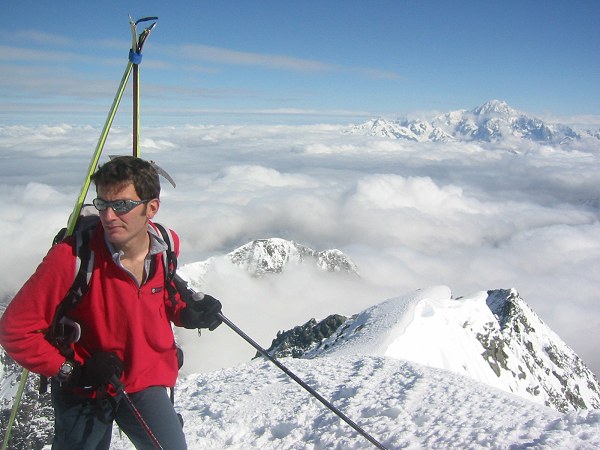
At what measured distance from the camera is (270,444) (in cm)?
775

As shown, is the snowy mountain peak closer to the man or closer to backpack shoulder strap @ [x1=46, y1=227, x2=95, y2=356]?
the man

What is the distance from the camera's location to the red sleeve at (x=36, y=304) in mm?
3488

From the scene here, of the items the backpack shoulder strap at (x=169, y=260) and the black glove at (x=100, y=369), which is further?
the backpack shoulder strap at (x=169, y=260)

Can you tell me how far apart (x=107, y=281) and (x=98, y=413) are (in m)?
1.29

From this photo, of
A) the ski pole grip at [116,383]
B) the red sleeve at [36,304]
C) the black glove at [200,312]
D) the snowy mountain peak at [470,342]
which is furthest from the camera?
the snowy mountain peak at [470,342]

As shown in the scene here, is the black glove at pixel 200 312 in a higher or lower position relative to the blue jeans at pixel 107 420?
higher

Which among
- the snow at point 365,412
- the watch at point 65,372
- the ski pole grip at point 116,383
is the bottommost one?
the snow at point 365,412

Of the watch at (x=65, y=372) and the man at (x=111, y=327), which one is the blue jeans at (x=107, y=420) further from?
the watch at (x=65, y=372)

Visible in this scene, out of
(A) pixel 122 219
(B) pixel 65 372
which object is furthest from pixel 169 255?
(B) pixel 65 372

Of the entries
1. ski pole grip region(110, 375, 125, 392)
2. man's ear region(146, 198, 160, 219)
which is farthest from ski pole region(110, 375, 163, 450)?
man's ear region(146, 198, 160, 219)

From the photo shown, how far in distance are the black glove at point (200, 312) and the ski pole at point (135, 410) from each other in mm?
892

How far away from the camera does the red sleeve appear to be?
3488 mm

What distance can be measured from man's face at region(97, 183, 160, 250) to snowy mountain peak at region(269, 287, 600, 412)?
23066mm

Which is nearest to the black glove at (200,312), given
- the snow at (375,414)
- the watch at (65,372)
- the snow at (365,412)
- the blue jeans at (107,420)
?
the blue jeans at (107,420)
